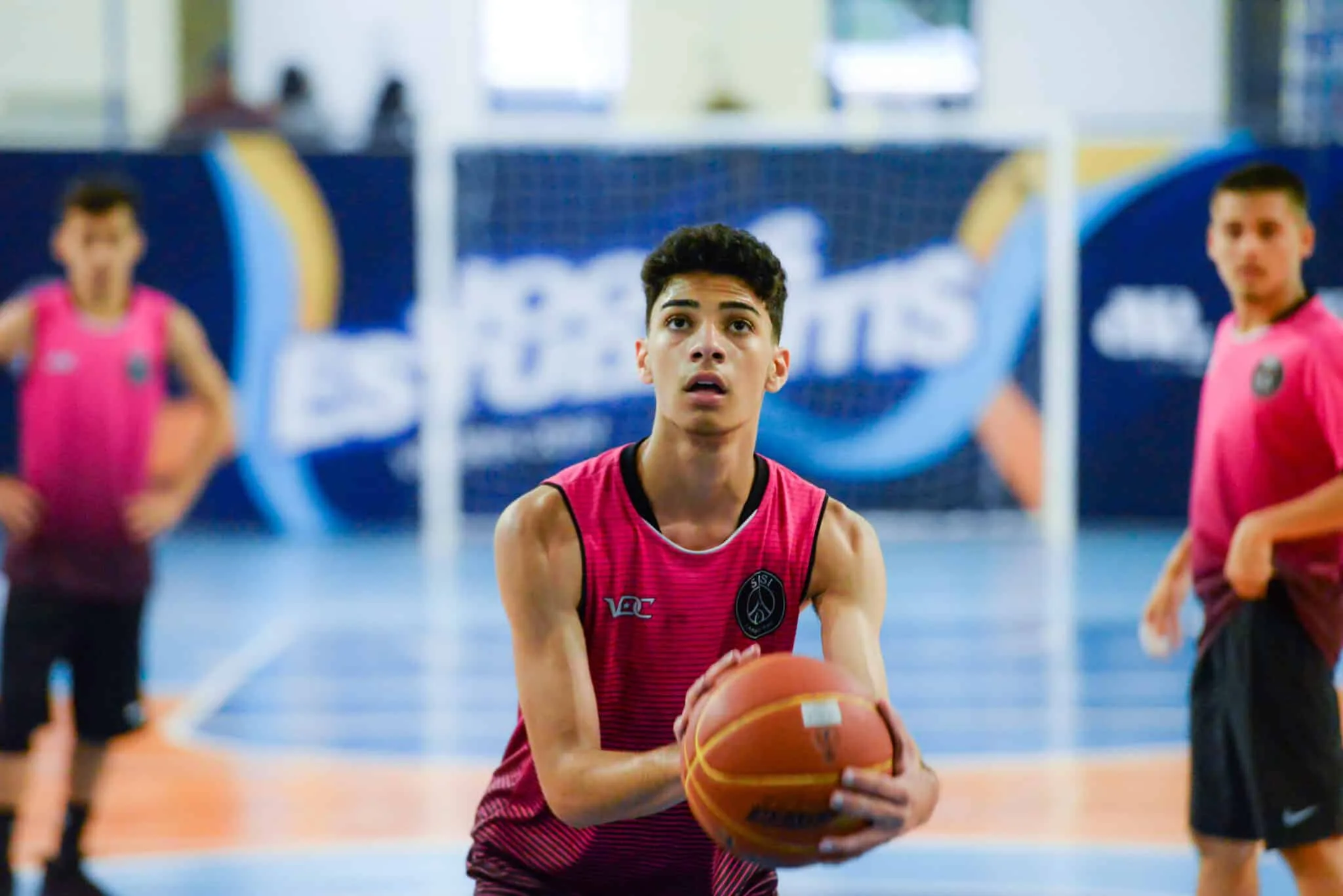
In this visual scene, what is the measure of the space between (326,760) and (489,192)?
6.55 metres

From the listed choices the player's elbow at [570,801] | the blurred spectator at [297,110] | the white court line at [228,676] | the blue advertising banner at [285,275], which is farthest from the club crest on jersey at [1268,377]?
the blurred spectator at [297,110]

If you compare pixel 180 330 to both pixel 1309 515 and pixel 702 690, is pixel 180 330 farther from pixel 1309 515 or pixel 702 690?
pixel 1309 515

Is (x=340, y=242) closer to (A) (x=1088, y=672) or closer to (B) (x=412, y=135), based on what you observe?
(B) (x=412, y=135)

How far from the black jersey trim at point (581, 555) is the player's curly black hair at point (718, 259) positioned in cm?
38

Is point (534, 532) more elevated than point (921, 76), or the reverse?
point (921, 76)

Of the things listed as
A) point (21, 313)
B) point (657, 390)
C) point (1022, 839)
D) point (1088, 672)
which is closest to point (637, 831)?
point (657, 390)

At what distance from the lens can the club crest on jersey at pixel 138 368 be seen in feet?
17.1

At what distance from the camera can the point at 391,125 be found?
13008mm

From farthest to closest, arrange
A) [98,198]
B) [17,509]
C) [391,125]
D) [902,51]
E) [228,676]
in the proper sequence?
[902,51] → [391,125] → [228,676] → [98,198] → [17,509]

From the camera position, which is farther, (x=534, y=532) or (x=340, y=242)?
(x=340, y=242)

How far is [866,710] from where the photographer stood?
8.06 ft

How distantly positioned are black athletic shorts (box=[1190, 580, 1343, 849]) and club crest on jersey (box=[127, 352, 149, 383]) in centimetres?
338

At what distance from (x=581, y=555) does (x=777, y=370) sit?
0.51m

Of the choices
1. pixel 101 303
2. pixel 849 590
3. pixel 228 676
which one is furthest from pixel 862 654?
pixel 228 676
